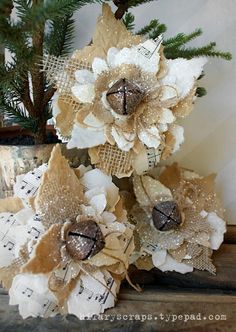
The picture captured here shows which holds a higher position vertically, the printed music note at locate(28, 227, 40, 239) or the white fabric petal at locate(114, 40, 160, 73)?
the white fabric petal at locate(114, 40, 160, 73)

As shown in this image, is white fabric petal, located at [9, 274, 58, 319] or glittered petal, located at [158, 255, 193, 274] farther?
glittered petal, located at [158, 255, 193, 274]

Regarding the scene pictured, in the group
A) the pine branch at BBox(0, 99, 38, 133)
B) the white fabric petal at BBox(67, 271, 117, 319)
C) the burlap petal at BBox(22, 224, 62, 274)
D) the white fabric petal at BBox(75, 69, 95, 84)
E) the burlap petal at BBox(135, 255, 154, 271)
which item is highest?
the white fabric petal at BBox(75, 69, 95, 84)

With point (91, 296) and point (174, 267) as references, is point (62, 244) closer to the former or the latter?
point (91, 296)

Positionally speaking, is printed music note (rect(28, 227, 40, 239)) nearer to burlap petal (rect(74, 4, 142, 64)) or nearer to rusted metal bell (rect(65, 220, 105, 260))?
rusted metal bell (rect(65, 220, 105, 260))

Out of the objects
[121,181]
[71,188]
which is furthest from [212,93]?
[71,188]

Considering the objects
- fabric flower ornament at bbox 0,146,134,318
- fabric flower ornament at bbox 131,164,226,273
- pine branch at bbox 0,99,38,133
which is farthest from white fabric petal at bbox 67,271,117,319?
pine branch at bbox 0,99,38,133

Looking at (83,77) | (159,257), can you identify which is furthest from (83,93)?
(159,257)

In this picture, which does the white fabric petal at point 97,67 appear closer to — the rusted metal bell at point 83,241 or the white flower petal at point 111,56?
the white flower petal at point 111,56

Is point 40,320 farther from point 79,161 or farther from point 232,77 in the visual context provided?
point 232,77
